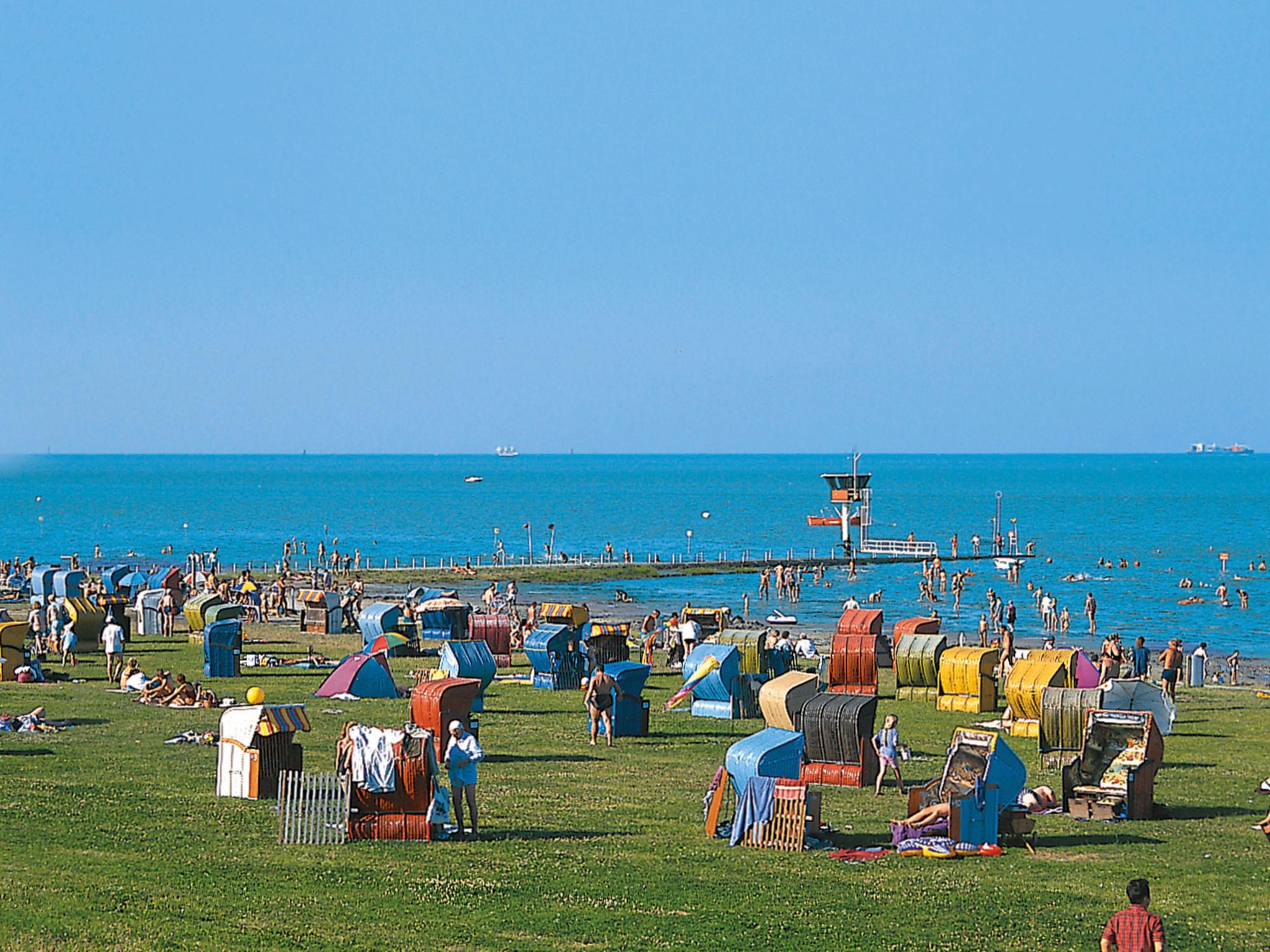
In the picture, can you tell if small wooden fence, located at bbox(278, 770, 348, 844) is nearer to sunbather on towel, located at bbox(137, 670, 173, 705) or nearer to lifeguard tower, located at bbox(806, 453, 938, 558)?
sunbather on towel, located at bbox(137, 670, 173, 705)

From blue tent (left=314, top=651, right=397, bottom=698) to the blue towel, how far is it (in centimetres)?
1587

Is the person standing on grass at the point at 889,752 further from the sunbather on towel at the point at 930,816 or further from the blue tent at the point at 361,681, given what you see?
the blue tent at the point at 361,681

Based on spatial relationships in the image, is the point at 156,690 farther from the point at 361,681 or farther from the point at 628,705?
the point at 628,705

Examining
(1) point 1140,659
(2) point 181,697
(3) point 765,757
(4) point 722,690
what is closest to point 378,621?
(2) point 181,697

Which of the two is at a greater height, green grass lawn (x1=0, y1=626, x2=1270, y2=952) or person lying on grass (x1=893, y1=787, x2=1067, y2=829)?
person lying on grass (x1=893, y1=787, x2=1067, y2=829)

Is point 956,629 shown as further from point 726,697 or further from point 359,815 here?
point 359,815

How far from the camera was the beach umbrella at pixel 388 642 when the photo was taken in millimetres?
41812

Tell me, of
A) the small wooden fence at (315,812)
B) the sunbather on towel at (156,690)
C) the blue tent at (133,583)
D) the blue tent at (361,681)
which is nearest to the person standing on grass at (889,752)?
the small wooden fence at (315,812)

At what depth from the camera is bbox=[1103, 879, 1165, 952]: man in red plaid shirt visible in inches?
472

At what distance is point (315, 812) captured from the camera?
62.0ft

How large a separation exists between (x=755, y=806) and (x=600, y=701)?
356 inches

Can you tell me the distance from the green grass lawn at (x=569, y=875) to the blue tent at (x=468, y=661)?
700cm

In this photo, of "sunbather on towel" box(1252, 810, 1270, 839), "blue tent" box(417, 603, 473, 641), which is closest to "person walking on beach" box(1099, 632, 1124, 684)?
"sunbather on towel" box(1252, 810, 1270, 839)

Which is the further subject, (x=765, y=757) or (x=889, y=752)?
(x=889, y=752)
